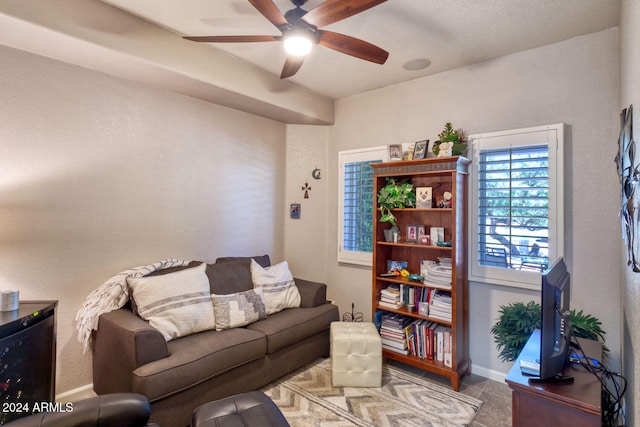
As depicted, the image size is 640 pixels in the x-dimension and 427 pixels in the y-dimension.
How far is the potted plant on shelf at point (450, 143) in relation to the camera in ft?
9.23

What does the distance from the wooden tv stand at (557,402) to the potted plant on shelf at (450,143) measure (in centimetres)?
182

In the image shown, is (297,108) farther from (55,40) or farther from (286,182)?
(55,40)

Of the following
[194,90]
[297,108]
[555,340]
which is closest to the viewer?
[555,340]

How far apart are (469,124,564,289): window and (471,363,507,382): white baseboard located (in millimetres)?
796

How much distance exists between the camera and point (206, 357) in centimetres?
211

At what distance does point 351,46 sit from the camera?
6.82 ft

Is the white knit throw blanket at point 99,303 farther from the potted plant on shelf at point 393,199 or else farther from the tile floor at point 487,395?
the tile floor at point 487,395

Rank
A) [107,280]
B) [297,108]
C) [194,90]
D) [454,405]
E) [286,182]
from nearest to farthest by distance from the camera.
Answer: [454,405] < [107,280] < [194,90] < [297,108] < [286,182]

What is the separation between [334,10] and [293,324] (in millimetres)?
2286

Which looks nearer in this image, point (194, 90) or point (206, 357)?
point (206, 357)

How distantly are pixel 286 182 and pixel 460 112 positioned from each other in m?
2.06

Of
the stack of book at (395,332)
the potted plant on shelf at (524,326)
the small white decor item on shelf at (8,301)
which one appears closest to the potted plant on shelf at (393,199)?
the stack of book at (395,332)

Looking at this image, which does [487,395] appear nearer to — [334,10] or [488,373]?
[488,373]

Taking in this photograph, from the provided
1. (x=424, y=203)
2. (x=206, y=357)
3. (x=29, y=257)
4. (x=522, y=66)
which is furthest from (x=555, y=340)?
(x=29, y=257)
